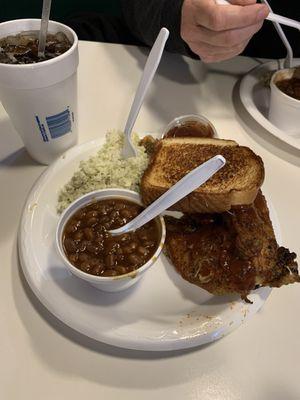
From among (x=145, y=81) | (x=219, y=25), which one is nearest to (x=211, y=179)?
(x=145, y=81)

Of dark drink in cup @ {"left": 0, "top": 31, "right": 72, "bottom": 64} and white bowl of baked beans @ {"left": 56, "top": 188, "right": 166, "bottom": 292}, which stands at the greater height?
dark drink in cup @ {"left": 0, "top": 31, "right": 72, "bottom": 64}

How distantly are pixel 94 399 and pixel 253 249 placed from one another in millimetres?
517

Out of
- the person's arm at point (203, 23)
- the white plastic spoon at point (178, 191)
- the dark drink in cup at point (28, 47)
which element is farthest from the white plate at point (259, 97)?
the dark drink in cup at point (28, 47)

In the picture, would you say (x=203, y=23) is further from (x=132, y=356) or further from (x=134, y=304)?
(x=132, y=356)

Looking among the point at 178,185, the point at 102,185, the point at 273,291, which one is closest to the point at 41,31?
the point at 102,185

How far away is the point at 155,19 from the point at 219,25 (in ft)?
1.64

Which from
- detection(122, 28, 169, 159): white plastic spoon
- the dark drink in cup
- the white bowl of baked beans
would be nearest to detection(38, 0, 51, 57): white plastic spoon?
the dark drink in cup

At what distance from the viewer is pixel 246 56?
190 centimetres

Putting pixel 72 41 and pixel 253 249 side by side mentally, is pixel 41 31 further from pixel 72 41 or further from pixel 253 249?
pixel 253 249

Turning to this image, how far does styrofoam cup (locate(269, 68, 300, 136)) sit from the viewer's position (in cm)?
143

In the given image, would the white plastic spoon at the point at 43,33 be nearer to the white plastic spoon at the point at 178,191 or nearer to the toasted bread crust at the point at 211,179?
the toasted bread crust at the point at 211,179

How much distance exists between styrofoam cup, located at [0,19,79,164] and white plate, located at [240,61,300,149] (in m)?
0.71

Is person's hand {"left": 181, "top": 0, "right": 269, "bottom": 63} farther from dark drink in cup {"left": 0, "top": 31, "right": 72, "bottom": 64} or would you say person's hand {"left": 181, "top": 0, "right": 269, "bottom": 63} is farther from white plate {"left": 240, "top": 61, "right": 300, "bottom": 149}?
dark drink in cup {"left": 0, "top": 31, "right": 72, "bottom": 64}

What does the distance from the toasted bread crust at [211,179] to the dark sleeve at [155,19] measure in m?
0.54
